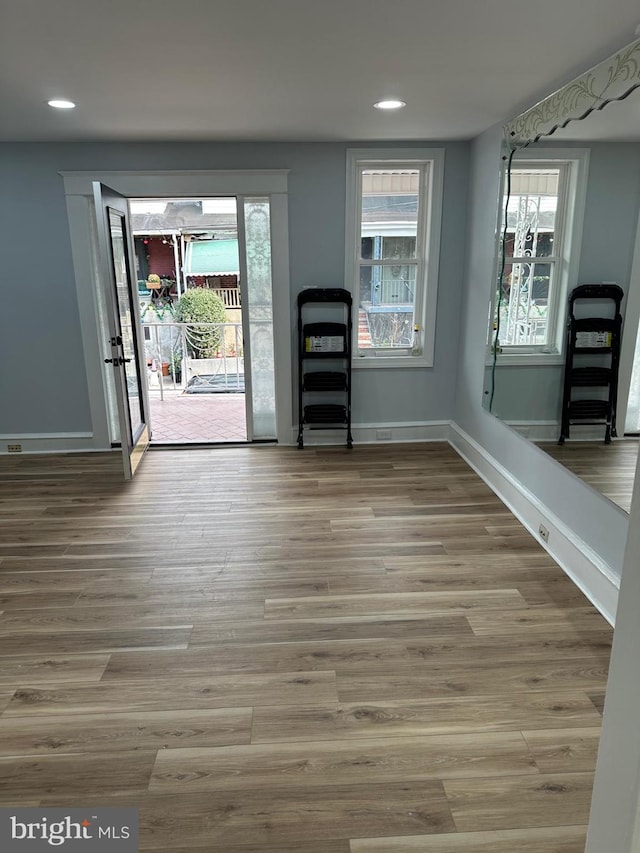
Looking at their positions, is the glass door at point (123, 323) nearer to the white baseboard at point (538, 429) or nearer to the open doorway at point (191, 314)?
the open doorway at point (191, 314)

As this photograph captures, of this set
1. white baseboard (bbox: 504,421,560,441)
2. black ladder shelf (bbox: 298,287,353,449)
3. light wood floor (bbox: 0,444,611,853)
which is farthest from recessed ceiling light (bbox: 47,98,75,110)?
white baseboard (bbox: 504,421,560,441)

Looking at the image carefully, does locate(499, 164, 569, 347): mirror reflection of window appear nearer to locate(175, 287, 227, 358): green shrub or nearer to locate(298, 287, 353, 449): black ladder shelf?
locate(298, 287, 353, 449): black ladder shelf

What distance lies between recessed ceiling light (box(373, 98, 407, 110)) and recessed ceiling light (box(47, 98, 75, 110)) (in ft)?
5.71

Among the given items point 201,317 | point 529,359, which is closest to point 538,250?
point 529,359

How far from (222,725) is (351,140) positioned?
→ 4040 mm

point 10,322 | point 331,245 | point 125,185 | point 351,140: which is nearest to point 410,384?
point 331,245

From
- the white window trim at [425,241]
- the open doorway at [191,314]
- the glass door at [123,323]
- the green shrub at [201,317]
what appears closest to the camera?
the glass door at [123,323]

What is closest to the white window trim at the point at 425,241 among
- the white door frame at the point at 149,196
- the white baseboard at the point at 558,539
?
the white door frame at the point at 149,196

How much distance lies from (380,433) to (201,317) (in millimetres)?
4046

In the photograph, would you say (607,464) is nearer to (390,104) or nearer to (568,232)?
(568,232)

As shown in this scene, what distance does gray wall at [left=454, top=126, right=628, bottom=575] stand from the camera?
8.75ft

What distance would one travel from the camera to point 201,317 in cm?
793

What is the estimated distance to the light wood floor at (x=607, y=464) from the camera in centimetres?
250

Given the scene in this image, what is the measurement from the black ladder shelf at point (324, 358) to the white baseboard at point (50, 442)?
1867 mm
